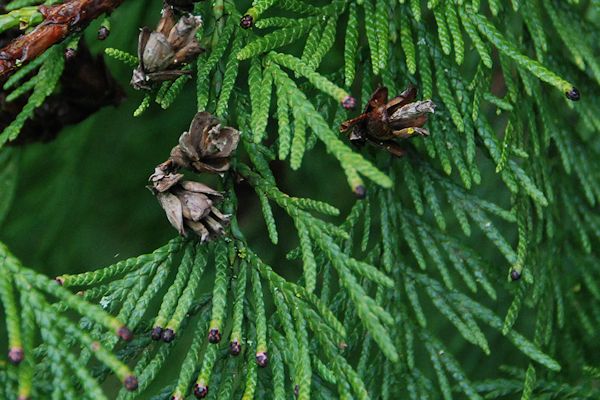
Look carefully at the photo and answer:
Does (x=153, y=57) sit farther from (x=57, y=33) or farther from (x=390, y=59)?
(x=390, y=59)

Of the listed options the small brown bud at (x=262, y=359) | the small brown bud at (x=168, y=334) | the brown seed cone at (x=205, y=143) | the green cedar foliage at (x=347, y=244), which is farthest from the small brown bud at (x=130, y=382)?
the brown seed cone at (x=205, y=143)

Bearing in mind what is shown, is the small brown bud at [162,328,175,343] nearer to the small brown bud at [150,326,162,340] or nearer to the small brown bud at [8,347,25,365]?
the small brown bud at [150,326,162,340]

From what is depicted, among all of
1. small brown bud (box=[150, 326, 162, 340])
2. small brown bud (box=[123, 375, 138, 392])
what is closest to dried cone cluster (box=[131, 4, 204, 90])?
small brown bud (box=[150, 326, 162, 340])

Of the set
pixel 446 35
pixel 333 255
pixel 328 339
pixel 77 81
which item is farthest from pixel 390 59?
pixel 77 81

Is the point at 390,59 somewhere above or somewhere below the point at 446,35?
below

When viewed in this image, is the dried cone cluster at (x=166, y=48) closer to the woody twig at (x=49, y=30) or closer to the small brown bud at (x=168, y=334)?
the woody twig at (x=49, y=30)

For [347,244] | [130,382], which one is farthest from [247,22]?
[130,382]

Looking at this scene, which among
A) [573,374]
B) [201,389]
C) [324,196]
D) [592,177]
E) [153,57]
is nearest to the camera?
[201,389]
